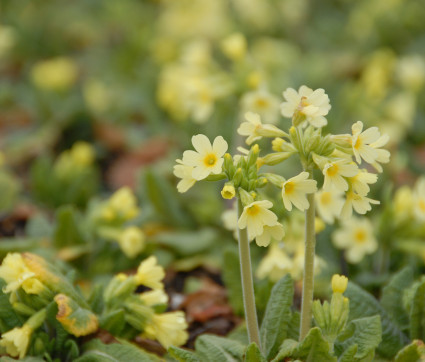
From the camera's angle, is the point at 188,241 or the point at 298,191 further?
the point at 188,241

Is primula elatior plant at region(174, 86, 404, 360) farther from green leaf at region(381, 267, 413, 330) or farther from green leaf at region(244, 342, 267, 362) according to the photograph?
green leaf at region(381, 267, 413, 330)

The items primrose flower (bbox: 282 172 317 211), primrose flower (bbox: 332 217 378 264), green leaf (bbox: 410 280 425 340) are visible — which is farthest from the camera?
primrose flower (bbox: 332 217 378 264)

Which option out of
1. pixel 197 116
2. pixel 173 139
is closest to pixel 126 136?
pixel 173 139

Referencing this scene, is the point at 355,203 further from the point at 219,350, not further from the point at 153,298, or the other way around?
the point at 153,298

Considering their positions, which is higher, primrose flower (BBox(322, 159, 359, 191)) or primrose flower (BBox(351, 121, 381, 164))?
primrose flower (BBox(351, 121, 381, 164))

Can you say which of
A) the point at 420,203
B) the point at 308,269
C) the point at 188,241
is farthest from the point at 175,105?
the point at 308,269

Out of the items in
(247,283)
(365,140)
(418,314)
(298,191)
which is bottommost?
(418,314)

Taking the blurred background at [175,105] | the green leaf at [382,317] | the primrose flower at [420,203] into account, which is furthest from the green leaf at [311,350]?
the primrose flower at [420,203]

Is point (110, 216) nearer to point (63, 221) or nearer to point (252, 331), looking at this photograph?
point (63, 221)

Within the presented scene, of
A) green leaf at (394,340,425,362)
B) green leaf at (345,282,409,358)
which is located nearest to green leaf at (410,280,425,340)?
green leaf at (345,282,409,358)
